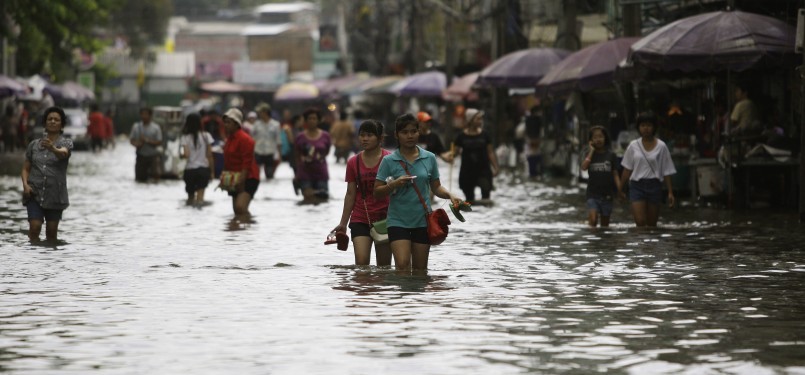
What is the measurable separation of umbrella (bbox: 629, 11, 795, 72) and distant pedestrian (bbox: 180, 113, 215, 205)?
265 inches

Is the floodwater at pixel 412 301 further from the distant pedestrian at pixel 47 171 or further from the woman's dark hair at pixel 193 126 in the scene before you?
the woman's dark hair at pixel 193 126

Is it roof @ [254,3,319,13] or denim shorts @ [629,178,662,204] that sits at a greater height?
roof @ [254,3,319,13]

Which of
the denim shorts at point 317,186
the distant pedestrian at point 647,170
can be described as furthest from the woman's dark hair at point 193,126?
the distant pedestrian at point 647,170

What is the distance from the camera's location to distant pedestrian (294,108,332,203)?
24.9m

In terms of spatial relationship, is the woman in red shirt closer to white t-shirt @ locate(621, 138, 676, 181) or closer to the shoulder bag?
white t-shirt @ locate(621, 138, 676, 181)

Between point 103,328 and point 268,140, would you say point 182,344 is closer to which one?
point 103,328

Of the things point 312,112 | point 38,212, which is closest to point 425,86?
point 312,112

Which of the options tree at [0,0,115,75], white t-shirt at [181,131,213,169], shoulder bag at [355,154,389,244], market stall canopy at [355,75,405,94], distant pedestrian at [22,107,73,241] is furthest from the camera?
market stall canopy at [355,75,405,94]

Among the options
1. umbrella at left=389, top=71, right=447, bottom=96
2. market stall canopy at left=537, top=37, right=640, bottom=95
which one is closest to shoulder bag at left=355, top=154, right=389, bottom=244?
market stall canopy at left=537, top=37, right=640, bottom=95

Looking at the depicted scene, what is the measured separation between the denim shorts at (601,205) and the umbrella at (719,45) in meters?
3.56

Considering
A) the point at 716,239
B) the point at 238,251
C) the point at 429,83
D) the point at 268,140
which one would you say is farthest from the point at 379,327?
the point at 429,83

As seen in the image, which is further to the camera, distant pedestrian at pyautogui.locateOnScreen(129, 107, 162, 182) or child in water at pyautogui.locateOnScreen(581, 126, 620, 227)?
distant pedestrian at pyautogui.locateOnScreen(129, 107, 162, 182)

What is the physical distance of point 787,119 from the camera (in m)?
26.6

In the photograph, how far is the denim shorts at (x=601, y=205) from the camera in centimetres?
1964
